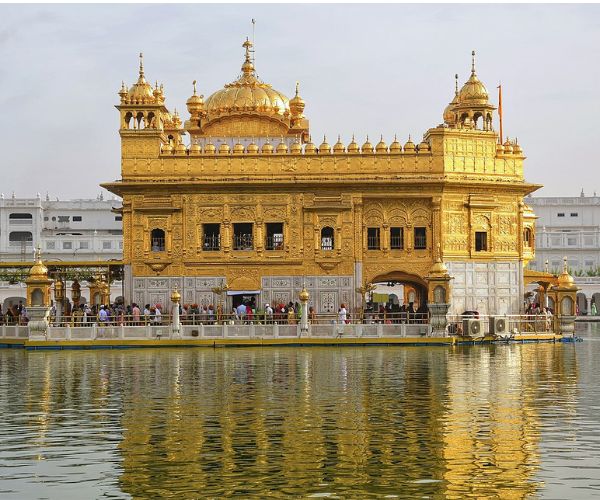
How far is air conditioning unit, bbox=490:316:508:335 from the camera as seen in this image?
3788 cm

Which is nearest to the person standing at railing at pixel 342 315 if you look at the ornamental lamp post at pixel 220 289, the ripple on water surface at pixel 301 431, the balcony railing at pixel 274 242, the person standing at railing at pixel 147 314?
the balcony railing at pixel 274 242

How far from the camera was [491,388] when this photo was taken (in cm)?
2130

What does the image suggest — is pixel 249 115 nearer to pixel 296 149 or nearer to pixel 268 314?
pixel 296 149

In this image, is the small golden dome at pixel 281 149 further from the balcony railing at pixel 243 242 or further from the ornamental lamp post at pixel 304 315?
the ornamental lamp post at pixel 304 315

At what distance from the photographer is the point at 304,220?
40.8 metres

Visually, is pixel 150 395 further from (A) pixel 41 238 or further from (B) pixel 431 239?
(A) pixel 41 238

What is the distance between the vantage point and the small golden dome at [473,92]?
1720 inches

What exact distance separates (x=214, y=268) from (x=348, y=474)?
28.5 metres

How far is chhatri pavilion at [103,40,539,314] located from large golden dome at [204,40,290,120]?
13.5 ft

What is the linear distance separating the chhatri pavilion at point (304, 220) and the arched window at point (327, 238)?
0.05m

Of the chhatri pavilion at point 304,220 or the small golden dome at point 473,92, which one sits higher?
the small golden dome at point 473,92

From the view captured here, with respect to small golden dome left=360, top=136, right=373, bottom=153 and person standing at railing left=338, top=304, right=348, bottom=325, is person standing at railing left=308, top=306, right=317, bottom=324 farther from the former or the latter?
small golden dome left=360, top=136, right=373, bottom=153

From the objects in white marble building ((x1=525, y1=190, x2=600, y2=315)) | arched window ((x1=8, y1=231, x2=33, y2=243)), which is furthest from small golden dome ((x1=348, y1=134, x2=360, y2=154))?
arched window ((x1=8, y1=231, x2=33, y2=243))

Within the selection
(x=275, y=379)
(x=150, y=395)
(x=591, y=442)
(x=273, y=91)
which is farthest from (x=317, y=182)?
(x=591, y=442)
